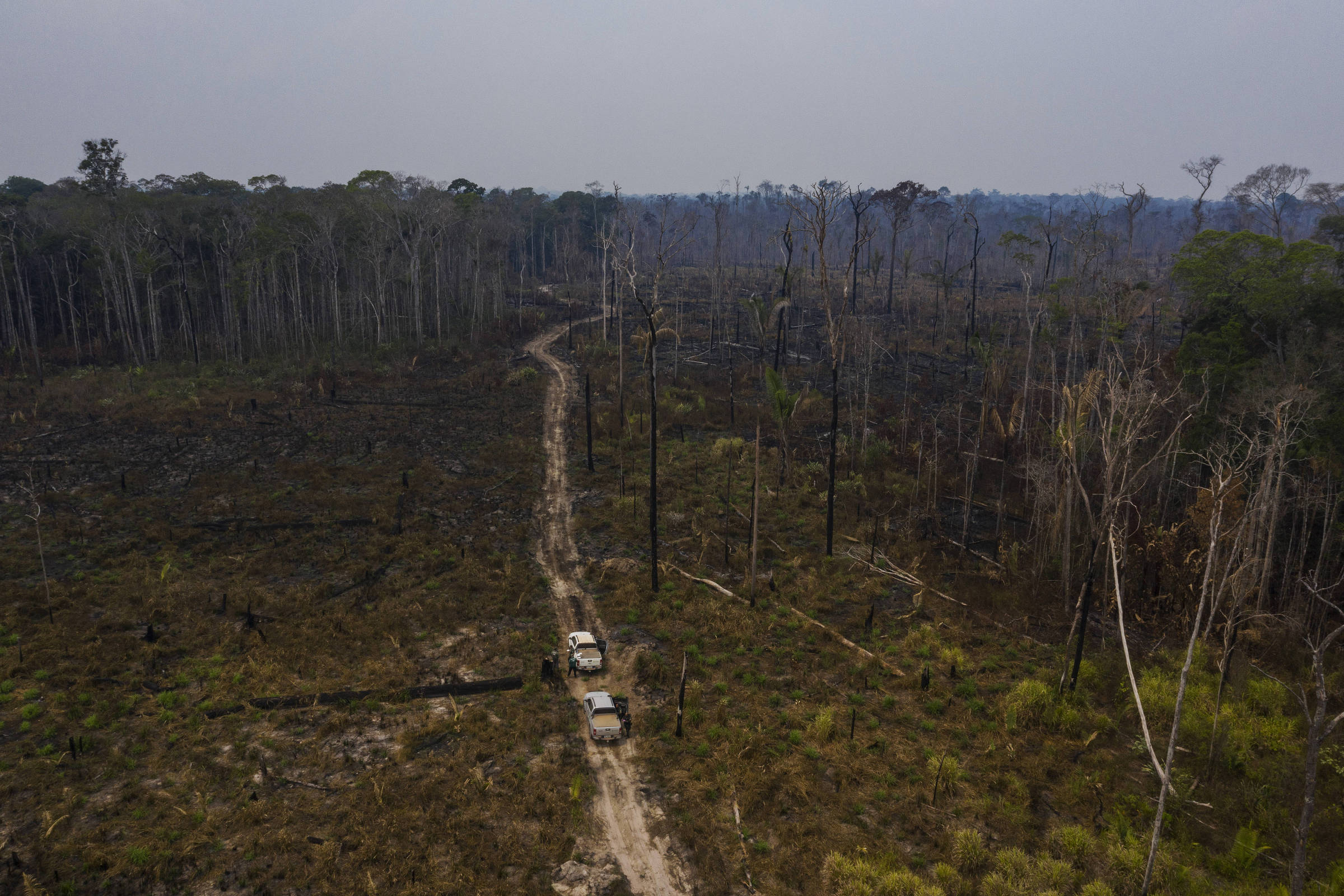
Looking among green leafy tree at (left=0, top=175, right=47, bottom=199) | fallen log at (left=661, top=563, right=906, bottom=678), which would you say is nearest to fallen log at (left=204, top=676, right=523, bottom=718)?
fallen log at (left=661, top=563, right=906, bottom=678)

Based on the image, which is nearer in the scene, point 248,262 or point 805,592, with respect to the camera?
point 805,592

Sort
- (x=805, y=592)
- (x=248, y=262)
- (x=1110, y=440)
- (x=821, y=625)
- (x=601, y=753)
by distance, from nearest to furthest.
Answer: (x=1110, y=440) → (x=601, y=753) → (x=821, y=625) → (x=805, y=592) → (x=248, y=262)

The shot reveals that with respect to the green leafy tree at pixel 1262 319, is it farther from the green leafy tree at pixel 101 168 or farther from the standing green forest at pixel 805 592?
the green leafy tree at pixel 101 168

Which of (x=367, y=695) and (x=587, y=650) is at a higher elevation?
(x=587, y=650)

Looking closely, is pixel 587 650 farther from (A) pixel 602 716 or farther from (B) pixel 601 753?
(B) pixel 601 753

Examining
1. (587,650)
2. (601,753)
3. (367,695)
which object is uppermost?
(587,650)

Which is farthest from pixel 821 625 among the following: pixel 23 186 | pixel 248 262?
pixel 23 186

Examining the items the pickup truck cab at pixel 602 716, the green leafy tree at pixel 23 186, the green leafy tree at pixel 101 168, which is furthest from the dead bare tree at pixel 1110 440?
the green leafy tree at pixel 23 186
